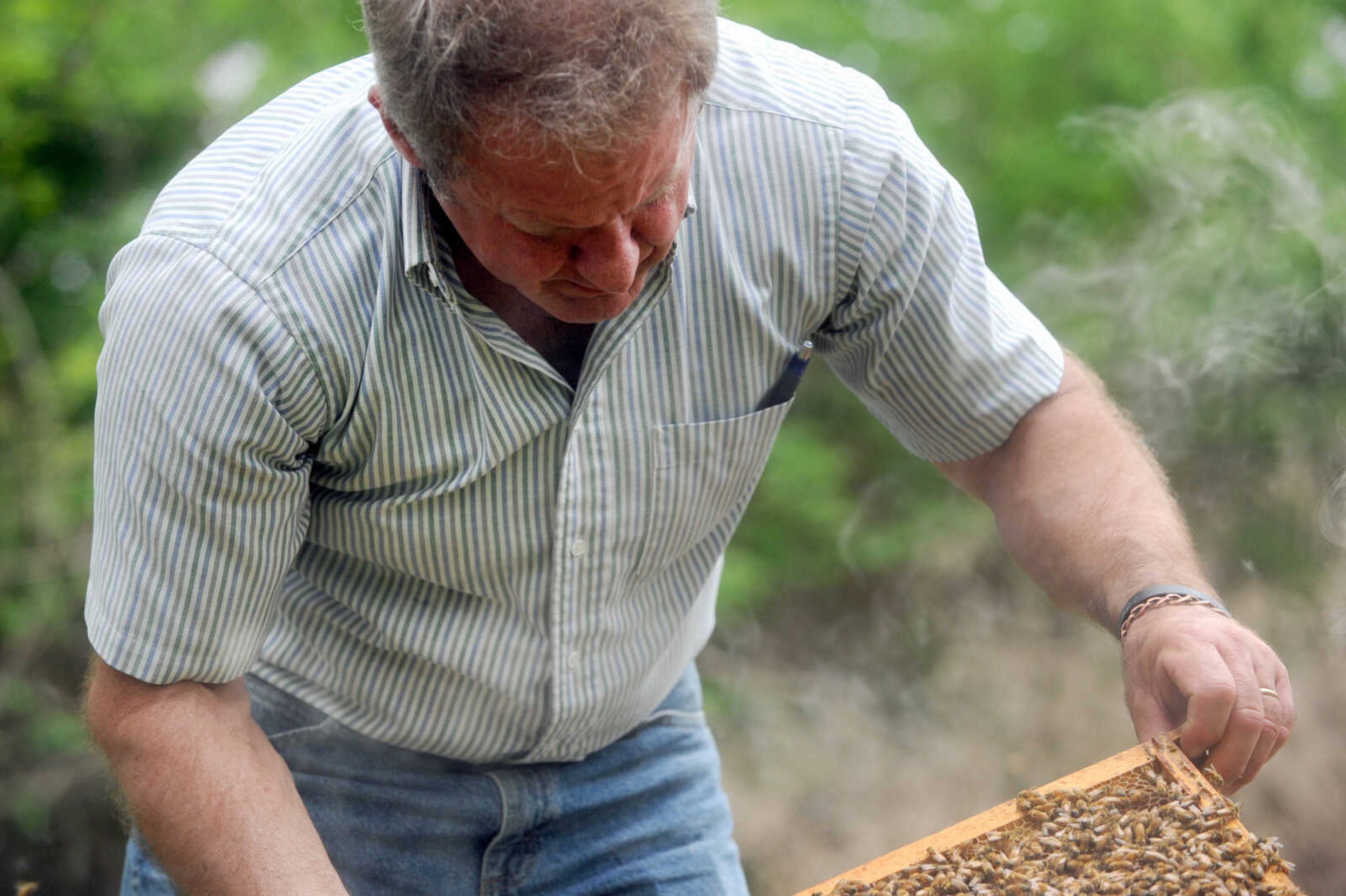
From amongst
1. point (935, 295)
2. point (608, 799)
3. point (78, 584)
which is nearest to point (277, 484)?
point (608, 799)

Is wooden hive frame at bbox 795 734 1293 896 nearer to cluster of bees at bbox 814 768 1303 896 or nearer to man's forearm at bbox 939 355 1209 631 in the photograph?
cluster of bees at bbox 814 768 1303 896

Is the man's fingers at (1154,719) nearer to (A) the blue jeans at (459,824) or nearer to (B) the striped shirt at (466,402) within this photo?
(B) the striped shirt at (466,402)

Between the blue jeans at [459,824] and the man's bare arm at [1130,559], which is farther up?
the man's bare arm at [1130,559]

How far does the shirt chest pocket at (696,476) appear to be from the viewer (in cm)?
238

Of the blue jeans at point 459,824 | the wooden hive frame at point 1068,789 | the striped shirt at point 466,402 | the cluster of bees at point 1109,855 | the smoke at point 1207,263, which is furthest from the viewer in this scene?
the smoke at point 1207,263


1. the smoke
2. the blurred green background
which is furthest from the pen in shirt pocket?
the smoke

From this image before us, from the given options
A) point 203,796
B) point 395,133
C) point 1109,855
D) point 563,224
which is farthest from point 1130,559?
point 203,796

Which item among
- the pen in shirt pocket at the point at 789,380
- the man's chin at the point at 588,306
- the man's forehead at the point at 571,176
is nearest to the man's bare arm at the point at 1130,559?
the pen in shirt pocket at the point at 789,380

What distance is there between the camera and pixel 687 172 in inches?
78.7

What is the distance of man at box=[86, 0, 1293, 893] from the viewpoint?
1.93 metres

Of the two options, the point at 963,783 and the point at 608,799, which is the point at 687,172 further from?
the point at 963,783

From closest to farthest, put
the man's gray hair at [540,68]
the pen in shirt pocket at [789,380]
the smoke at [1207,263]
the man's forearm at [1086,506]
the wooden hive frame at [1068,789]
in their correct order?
the man's gray hair at [540,68] → the wooden hive frame at [1068,789] → the man's forearm at [1086,506] → the pen in shirt pocket at [789,380] → the smoke at [1207,263]

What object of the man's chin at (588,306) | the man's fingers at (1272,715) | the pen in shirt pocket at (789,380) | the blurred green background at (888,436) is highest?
the man's chin at (588,306)

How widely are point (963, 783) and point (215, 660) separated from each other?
3.50m
